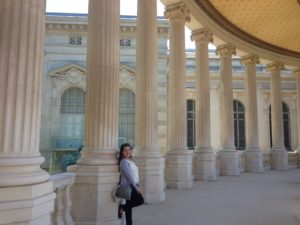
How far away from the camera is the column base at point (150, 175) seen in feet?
87.6

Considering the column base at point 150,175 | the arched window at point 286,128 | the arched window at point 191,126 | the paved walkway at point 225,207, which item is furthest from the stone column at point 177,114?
the arched window at point 286,128

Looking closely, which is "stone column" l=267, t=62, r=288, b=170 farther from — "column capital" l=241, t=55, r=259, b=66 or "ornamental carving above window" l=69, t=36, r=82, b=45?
"ornamental carving above window" l=69, t=36, r=82, b=45

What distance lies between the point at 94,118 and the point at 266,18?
144ft

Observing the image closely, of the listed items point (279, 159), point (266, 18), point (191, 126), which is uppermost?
point (266, 18)

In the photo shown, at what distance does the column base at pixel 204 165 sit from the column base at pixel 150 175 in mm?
16867

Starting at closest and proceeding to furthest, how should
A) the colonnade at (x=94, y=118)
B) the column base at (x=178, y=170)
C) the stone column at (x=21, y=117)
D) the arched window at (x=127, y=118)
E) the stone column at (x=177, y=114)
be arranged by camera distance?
1. the stone column at (x=21, y=117)
2. the colonnade at (x=94, y=118)
3. the column base at (x=178, y=170)
4. the stone column at (x=177, y=114)
5. the arched window at (x=127, y=118)

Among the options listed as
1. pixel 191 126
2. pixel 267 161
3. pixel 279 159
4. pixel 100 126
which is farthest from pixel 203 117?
pixel 191 126

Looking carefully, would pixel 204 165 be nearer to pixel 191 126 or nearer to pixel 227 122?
pixel 227 122

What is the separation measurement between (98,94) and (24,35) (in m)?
8.09

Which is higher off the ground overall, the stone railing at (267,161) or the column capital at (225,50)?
the column capital at (225,50)

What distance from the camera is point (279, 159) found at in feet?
202

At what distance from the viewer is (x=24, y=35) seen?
1206 centimetres

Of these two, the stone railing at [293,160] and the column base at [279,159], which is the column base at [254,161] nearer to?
the column base at [279,159]

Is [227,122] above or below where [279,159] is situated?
above
